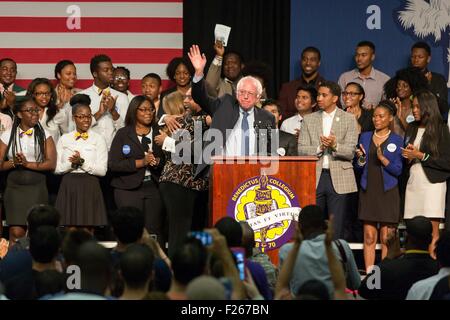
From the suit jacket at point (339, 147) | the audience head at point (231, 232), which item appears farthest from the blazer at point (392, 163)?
the audience head at point (231, 232)

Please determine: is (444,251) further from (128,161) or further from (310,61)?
(310,61)

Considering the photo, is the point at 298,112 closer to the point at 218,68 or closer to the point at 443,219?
the point at 218,68

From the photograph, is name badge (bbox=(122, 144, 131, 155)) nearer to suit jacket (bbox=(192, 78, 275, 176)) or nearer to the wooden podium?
suit jacket (bbox=(192, 78, 275, 176))

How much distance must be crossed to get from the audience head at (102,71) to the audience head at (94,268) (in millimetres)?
5502

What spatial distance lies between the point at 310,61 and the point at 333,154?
1.65 metres

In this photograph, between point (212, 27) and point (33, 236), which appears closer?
point (33, 236)

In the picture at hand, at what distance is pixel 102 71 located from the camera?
399 inches

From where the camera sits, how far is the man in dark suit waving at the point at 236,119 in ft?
25.6

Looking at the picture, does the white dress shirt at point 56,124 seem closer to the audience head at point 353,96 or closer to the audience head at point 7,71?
the audience head at point 7,71

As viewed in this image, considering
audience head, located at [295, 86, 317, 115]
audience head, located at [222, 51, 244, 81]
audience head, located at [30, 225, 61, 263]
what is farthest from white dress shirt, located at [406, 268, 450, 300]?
audience head, located at [222, 51, 244, 81]

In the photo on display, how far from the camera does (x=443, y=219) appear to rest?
9.46m

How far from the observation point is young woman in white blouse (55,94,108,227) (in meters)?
9.24
